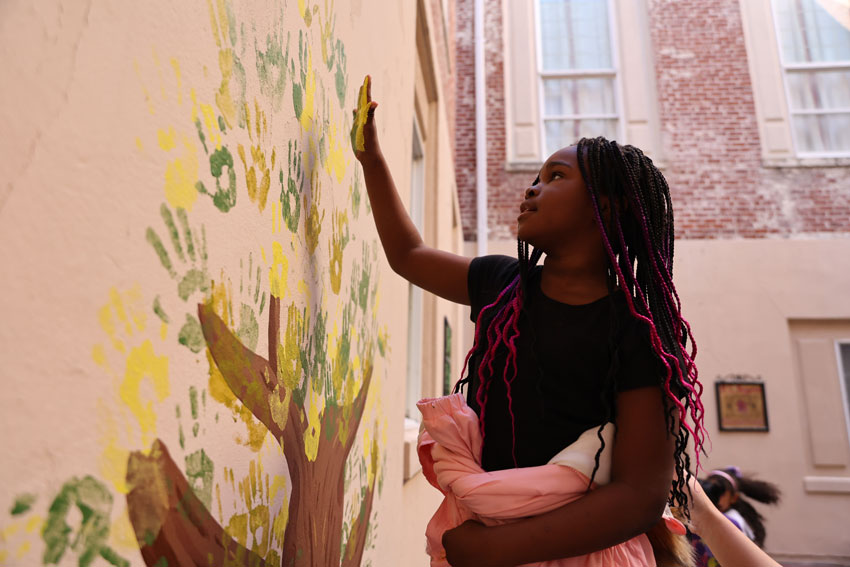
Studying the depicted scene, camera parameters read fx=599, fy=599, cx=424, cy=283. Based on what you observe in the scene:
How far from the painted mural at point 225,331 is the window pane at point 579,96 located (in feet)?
23.9

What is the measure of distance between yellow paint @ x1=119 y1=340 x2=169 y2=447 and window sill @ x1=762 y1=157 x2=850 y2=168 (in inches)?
325

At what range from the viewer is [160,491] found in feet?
1.96

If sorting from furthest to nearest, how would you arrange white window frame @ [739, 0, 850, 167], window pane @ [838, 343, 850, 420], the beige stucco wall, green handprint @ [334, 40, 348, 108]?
white window frame @ [739, 0, 850, 167], window pane @ [838, 343, 850, 420], the beige stucco wall, green handprint @ [334, 40, 348, 108]

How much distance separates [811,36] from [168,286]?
9693mm

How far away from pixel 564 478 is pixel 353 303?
730 millimetres

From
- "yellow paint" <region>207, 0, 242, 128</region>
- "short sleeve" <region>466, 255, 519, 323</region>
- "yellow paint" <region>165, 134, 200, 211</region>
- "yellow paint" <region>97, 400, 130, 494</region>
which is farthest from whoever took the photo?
"short sleeve" <region>466, 255, 519, 323</region>

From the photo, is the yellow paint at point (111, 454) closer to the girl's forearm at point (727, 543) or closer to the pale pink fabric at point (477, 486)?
the pale pink fabric at point (477, 486)

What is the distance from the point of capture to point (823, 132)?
7621 mm

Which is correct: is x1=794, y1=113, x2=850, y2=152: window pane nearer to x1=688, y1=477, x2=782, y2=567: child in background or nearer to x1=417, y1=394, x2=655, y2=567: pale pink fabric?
x1=688, y1=477, x2=782, y2=567: child in background

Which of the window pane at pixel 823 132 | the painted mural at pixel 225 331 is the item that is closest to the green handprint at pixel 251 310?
the painted mural at pixel 225 331

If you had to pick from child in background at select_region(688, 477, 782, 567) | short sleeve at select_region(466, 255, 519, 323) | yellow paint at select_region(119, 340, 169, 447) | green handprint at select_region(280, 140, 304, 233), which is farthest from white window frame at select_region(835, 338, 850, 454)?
yellow paint at select_region(119, 340, 169, 447)

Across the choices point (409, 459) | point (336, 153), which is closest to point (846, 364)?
point (409, 459)

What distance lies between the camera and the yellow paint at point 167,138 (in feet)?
2.00

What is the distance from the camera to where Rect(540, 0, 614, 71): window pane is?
825cm
